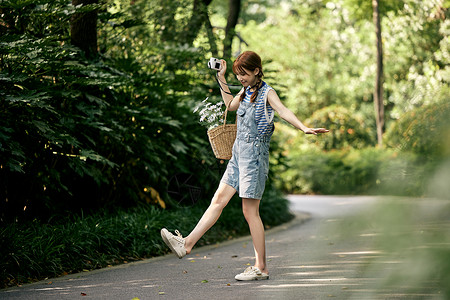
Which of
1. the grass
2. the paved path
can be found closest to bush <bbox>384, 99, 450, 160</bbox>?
the paved path

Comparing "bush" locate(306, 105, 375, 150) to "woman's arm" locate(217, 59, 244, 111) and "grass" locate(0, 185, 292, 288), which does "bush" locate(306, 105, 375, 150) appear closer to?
"grass" locate(0, 185, 292, 288)

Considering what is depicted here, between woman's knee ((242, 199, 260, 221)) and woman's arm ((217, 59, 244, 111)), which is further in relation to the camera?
woman's arm ((217, 59, 244, 111))

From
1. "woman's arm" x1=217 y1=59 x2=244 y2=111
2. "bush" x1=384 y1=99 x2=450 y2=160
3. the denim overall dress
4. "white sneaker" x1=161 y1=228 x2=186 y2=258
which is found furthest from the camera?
"woman's arm" x1=217 y1=59 x2=244 y2=111

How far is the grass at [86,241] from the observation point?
5.66 m

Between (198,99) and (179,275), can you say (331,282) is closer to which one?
(179,275)

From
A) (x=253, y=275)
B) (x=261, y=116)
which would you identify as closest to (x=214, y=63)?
(x=261, y=116)

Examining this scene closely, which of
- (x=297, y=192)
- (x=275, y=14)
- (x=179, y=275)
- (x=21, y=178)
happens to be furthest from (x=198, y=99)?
(x=275, y=14)

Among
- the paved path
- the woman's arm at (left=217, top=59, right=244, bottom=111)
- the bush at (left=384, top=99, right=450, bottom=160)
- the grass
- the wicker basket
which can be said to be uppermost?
the woman's arm at (left=217, top=59, right=244, bottom=111)

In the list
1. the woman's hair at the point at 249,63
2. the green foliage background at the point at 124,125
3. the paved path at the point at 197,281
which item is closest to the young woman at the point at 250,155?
the woman's hair at the point at 249,63

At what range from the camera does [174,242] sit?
5.12 meters

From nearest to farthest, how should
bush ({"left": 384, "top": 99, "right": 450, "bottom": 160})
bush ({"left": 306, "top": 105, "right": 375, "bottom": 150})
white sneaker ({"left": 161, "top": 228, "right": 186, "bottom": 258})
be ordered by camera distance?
1. bush ({"left": 384, "top": 99, "right": 450, "bottom": 160})
2. white sneaker ({"left": 161, "top": 228, "right": 186, "bottom": 258})
3. bush ({"left": 306, "top": 105, "right": 375, "bottom": 150})

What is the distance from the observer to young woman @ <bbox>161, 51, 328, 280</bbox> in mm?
5188

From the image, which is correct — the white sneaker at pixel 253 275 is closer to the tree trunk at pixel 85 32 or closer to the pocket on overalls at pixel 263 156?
the pocket on overalls at pixel 263 156

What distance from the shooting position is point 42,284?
5.46 m
